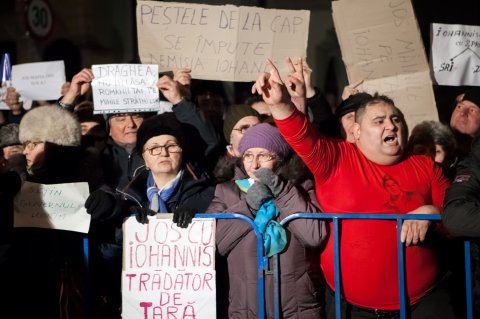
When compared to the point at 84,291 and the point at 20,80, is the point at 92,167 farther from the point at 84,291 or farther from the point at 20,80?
the point at 20,80

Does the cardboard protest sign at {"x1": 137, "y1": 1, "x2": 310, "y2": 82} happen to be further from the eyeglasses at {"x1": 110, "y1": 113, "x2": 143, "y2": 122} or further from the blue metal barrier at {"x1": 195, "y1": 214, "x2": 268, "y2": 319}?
the blue metal barrier at {"x1": 195, "y1": 214, "x2": 268, "y2": 319}

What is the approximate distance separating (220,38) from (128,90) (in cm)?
88

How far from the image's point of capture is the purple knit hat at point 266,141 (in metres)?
4.49

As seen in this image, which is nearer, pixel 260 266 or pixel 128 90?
pixel 260 266

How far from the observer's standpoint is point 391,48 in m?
5.80

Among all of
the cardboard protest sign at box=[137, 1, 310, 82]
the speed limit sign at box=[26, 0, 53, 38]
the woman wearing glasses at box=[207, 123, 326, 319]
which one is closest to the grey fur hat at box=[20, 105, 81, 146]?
the cardboard protest sign at box=[137, 1, 310, 82]

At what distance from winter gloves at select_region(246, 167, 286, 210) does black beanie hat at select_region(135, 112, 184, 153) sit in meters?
0.86

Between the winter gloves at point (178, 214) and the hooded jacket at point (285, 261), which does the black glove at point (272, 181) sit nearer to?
the hooded jacket at point (285, 261)

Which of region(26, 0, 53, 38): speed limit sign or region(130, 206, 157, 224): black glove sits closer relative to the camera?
region(130, 206, 157, 224): black glove

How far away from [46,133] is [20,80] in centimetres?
175

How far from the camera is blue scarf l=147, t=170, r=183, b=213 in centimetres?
465

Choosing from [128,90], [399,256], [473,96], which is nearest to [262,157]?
[399,256]

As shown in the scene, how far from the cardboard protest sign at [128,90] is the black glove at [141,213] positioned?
4.52 ft

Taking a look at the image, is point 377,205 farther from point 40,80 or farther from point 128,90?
point 40,80
